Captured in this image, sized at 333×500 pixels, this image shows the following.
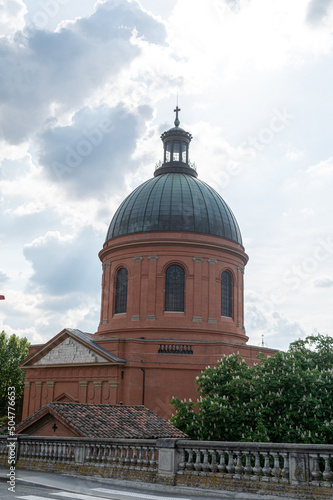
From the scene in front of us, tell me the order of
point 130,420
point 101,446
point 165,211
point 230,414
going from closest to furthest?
point 101,446 < point 130,420 < point 230,414 < point 165,211

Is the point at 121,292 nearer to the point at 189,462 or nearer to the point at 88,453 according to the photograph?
the point at 88,453

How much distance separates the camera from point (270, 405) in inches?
765

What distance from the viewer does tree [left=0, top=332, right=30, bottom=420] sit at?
4716 cm

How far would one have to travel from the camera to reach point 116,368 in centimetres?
2944

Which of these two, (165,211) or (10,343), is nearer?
(165,211)

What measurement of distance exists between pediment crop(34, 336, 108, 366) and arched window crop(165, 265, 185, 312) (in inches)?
218

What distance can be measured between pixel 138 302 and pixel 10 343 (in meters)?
21.4

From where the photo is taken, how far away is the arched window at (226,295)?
115 ft

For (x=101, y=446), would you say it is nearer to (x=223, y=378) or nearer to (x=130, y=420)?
(x=130, y=420)

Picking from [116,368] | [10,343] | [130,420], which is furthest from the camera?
[10,343]

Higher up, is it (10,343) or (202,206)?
(202,206)

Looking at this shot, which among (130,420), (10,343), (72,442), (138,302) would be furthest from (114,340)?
(10,343)

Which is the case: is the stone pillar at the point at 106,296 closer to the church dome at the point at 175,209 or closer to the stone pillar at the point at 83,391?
the church dome at the point at 175,209

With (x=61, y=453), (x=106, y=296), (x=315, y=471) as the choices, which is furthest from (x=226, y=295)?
(x=315, y=471)
